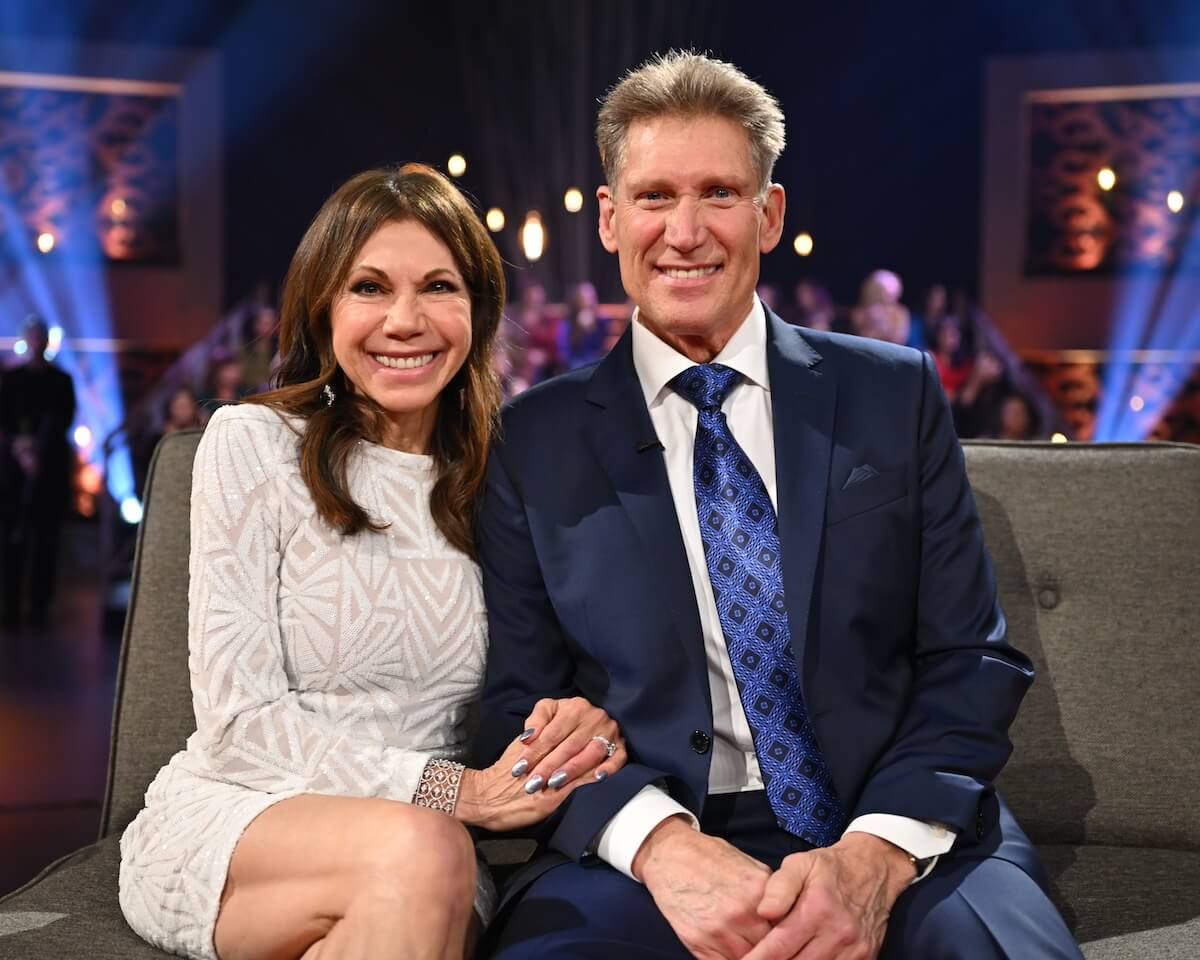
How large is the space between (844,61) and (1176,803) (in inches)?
282

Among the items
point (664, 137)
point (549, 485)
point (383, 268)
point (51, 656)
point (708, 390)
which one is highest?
point (664, 137)

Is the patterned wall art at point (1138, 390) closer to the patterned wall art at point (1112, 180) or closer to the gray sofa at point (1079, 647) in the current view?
the patterned wall art at point (1112, 180)

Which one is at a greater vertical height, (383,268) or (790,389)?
(383,268)

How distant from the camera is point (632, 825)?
1.62 metres

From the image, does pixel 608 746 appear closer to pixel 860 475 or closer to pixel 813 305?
pixel 860 475

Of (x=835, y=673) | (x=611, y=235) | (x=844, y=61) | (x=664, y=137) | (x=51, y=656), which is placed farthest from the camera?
(x=844, y=61)

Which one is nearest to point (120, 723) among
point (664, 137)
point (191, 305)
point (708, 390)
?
point (708, 390)

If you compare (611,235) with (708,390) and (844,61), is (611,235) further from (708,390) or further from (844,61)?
(844,61)

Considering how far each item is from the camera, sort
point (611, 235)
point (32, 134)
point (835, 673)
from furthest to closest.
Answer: point (32, 134), point (611, 235), point (835, 673)

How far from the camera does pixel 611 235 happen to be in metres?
1.94

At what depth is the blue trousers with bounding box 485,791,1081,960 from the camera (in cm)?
149

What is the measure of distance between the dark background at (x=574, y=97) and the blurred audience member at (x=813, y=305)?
0.37 feet

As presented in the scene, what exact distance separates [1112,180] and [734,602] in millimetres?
7157

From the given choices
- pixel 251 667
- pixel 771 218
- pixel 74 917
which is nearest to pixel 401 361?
pixel 251 667
